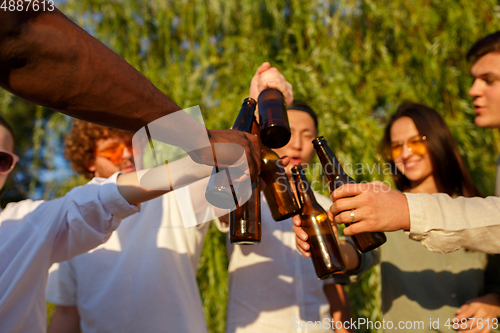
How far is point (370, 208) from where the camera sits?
102 cm

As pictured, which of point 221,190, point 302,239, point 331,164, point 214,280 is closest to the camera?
point 221,190

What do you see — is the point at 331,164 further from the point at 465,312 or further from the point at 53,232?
the point at 53,232

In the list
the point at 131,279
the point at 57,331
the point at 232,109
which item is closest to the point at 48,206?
the point at 131,279

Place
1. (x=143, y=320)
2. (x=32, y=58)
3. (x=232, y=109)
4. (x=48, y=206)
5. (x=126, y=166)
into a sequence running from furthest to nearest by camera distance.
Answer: (x=232, y=109) < (x=126, y=166) < (x=143, y=320) < (x=48, y=206) < (x=32, y=58)

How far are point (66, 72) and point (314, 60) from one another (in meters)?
2.43

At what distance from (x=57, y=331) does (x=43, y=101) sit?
4.58 feet

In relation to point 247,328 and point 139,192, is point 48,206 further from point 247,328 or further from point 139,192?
point 247,328

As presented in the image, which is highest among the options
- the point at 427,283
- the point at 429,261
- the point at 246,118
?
the point at 246,118

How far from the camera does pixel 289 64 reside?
107 inches

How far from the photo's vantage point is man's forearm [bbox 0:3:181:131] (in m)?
0.63

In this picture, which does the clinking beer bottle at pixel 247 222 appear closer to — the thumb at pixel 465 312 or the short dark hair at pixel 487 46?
the thumb at pixel 465 312

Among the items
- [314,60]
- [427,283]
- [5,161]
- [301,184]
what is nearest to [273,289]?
[301,184]

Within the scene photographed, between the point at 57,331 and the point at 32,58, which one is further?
the point at 57,331

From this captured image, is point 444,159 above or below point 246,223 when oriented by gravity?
above
